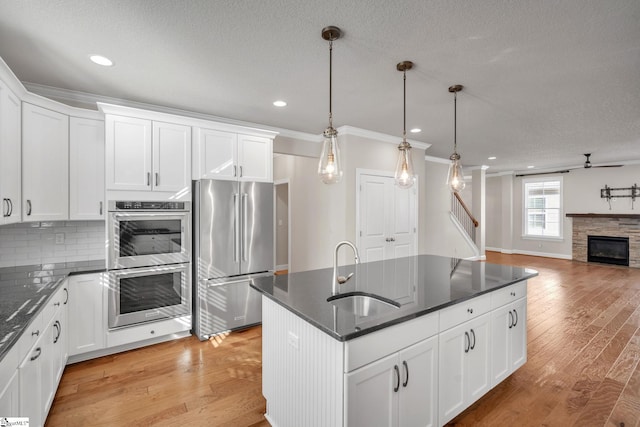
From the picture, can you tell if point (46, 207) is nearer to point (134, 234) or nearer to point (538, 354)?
point (134, 234)

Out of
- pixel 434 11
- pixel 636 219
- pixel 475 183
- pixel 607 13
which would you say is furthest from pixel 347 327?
pixel 636 219

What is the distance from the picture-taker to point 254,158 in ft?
12.1

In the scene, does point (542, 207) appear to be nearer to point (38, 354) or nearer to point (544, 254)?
point (544, 254)

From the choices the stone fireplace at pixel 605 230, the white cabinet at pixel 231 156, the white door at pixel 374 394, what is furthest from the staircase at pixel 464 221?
the white door at pixel 374 394

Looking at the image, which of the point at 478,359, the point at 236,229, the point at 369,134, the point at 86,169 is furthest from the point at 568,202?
the point at 86,169

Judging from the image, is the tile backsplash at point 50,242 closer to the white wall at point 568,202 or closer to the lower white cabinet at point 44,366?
the lower white cabinet at point 44,366

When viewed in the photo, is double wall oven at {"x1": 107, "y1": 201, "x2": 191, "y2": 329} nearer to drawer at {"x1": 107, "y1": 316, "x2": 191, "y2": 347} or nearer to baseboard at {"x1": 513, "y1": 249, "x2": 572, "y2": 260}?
drawer at {"x1": 107, "y1": 316, "x2": 191, "y2": 347}

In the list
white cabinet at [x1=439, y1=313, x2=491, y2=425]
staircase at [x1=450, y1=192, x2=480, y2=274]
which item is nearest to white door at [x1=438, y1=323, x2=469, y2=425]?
white cabinet at [x1=439, y1=313, x2=491, y2=425]

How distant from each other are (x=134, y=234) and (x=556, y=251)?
10537 mm

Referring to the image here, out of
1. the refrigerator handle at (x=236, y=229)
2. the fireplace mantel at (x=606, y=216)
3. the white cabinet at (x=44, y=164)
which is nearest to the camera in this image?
the white cabinet at (x=44, y=164)

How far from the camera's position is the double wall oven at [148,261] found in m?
2.90

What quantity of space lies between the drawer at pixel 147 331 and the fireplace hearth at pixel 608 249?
9992 mm

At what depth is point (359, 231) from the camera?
184 inches

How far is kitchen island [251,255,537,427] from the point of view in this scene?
141 centimetres
